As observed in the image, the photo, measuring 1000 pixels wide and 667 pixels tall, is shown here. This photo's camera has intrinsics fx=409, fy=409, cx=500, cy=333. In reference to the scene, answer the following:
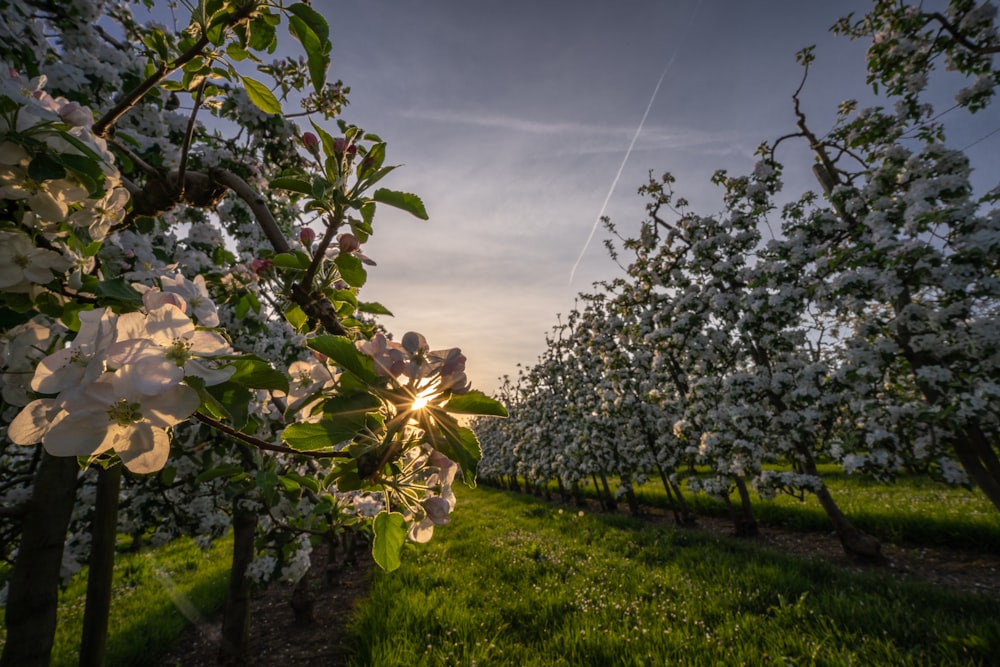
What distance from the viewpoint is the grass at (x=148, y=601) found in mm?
4629

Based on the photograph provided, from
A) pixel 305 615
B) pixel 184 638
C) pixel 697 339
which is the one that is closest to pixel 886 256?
pixel 697 339

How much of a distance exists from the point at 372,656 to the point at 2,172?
4.11 metres

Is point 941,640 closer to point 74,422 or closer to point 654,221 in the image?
point 74,422

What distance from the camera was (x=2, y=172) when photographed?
74 cm

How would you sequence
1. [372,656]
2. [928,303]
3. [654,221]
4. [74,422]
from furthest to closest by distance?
[654,221], [928,303], [372,656], [74,422]

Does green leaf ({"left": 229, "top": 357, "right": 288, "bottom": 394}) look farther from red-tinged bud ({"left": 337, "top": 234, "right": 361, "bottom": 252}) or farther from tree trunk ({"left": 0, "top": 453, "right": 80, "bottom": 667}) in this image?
tree trunk ({"left": 0, "top": 453, "right": 80, "bottom": 667})

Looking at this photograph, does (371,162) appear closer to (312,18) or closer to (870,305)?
(312,18)

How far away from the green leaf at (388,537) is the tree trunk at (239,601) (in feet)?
11.9

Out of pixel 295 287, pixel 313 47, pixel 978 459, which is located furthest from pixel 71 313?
pixel 978 459

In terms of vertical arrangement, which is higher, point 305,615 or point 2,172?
point 2,172

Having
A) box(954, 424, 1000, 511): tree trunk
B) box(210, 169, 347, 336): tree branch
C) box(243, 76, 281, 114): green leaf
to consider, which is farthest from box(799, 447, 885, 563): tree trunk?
box(243, 76, 281, 114): green leaf

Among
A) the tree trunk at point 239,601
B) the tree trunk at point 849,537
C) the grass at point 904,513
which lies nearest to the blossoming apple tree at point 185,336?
the tree trunk at point 239,601

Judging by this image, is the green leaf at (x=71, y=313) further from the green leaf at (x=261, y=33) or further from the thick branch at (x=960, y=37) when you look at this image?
the thick branch at (x=960, y=37)

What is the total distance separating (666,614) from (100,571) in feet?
15.0
